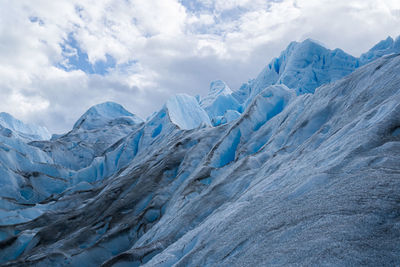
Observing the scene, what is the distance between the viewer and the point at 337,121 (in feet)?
30.8

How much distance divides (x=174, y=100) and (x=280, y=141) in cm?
2698

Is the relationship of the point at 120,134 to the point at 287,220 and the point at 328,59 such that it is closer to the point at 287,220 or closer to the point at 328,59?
the point at 328,59

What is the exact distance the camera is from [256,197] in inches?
284

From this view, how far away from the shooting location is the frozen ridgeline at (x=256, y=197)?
4.12 meters

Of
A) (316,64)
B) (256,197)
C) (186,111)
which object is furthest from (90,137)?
(256,197)

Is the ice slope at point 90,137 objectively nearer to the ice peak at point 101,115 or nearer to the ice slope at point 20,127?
the ice peak at point 101,115

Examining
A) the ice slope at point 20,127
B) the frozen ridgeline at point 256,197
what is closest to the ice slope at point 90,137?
the frozen ridgeline at point 256,197

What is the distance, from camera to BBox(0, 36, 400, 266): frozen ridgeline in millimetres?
4121

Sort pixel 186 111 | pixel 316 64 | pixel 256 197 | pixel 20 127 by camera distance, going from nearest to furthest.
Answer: pixel 256 197 < pixel 316 64 < pixel 186 111 < pixel 20 127

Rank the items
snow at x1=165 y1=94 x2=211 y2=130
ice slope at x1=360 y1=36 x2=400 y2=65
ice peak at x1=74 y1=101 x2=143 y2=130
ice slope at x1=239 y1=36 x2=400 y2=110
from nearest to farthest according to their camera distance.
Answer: ice slope at x1=239 y1=36 x2=400 y2=110
ice slope at x1=360 y1=36 x2=400 y2=65
snow at x1=165 y1=94 x2=211 y2=130
ice peak at x1=74 y1=101 x2=143 y2=130

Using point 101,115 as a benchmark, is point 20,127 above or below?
above

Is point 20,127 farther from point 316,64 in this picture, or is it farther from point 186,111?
point 316,64

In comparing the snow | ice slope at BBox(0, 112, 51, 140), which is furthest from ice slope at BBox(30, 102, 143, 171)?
ice slope at BBox(0, 112, 51, 140)

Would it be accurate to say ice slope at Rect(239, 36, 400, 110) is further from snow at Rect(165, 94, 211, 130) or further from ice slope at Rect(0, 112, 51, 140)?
ice slope at Rect(0, 112, 51, 140)
